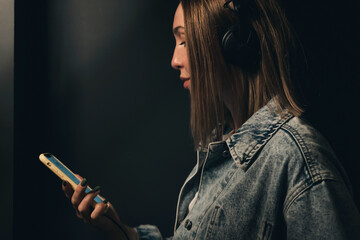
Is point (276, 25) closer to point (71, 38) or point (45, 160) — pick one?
point (45, 160)

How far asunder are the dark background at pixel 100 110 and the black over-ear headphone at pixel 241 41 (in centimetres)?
50

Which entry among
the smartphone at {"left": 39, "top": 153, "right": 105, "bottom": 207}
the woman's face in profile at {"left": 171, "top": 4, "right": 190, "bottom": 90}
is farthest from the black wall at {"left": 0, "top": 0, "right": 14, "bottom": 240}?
the woman's face in profile at {"left": 171, "top": 4, "right": 190, "bottom": 90}

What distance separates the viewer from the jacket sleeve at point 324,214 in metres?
0.44

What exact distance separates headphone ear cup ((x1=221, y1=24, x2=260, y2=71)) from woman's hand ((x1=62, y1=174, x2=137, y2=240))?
525 mm

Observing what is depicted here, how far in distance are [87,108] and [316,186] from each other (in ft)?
3.19

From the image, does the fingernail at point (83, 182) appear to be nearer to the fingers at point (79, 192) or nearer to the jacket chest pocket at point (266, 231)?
the fingers at point (79, 192)

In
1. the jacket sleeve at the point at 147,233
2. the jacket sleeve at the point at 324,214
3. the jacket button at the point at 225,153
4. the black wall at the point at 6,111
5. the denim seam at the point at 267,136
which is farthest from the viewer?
the black wall at the point at 6,111

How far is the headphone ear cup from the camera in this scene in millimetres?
586

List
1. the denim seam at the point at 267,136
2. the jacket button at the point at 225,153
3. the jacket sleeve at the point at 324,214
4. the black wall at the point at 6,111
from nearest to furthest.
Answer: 1. the jacket sleeve at the point at 324,214
2. the denim seam at the point at 267,136
3. the jacket button at the point at 225,153
4. the black wall at the point at 6,111

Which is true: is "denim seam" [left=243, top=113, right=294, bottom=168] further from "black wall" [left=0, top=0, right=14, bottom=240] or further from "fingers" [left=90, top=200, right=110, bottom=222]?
"black wall" [left=0, top=0, right=14, bottom=240]

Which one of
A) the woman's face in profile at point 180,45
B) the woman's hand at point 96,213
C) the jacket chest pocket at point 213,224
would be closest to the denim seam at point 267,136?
the jacket chest pocket at point 213,224

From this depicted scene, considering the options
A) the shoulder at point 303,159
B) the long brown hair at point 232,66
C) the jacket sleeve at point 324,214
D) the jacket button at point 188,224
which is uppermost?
the long brown hair at point 232,66

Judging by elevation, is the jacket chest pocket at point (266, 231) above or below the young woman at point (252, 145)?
below

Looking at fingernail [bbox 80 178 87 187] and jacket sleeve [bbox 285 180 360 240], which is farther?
fingernail [bbox 80 178 87 187]
